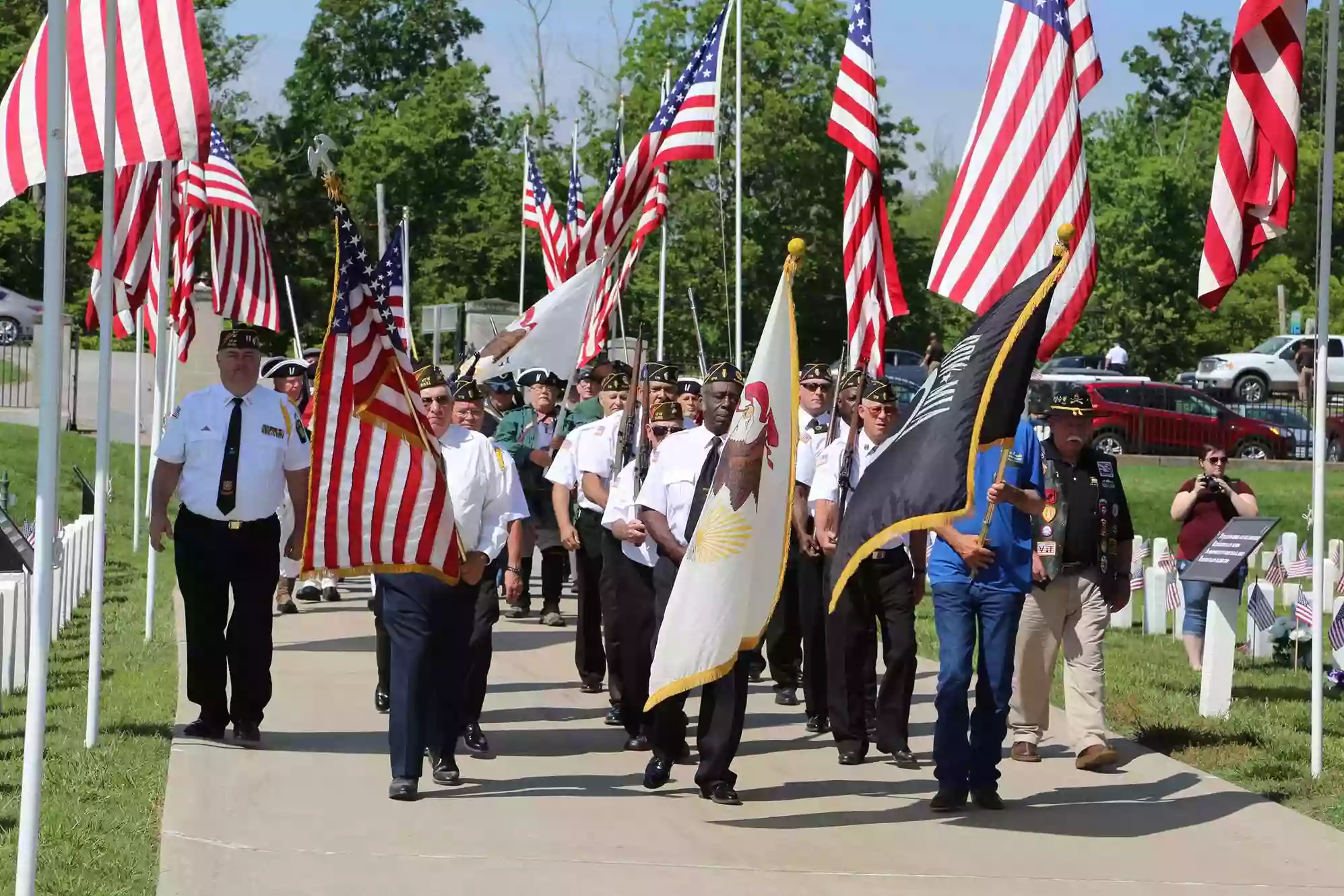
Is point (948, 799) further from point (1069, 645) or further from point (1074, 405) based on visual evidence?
point (1074, 405)

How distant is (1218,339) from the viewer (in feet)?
195

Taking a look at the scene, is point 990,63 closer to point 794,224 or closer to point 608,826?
point 608,826

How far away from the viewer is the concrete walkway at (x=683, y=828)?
7375 mm

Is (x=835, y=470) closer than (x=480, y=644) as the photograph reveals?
No

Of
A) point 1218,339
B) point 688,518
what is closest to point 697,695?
point 688,518

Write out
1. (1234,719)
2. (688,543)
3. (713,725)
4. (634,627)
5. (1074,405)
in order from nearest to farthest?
(713,725) → (688,543) → (634,627) → (1074,405) → (1234,719)

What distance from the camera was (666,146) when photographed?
16.5 meters

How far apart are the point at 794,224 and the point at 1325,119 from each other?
42.3 m

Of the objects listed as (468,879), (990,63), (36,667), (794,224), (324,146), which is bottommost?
(468,879)

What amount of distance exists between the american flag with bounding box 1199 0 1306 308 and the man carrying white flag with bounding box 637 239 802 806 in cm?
229

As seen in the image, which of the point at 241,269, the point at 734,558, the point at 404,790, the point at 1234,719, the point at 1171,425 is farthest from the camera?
the point at 1171,425

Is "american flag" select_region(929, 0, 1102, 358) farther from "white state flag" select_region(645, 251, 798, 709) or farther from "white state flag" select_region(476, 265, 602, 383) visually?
"white state flag" select_region(476, 265, 602, 383)

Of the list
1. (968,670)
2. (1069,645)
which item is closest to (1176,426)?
(1069,645)

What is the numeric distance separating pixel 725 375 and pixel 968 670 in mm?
1738
